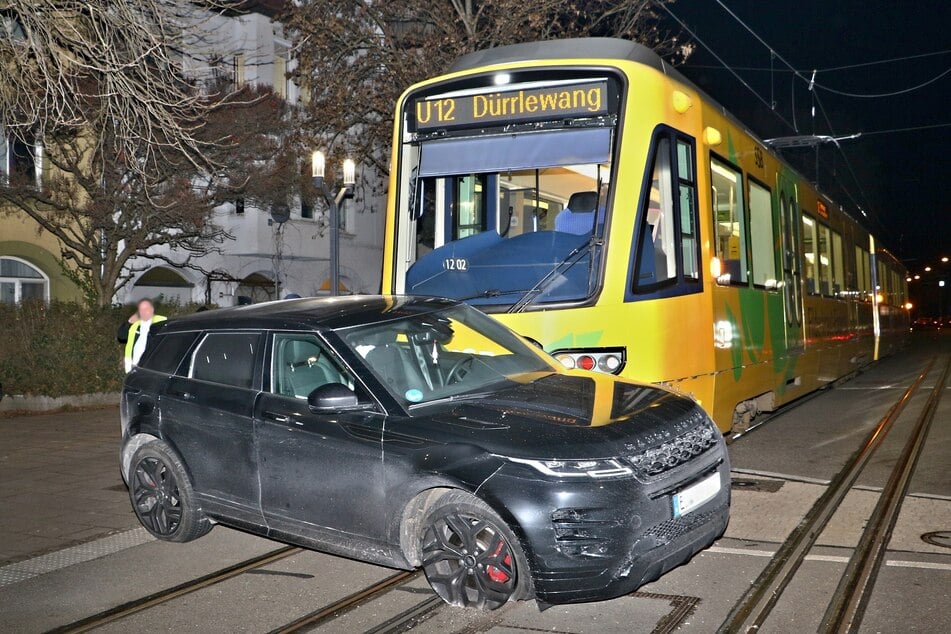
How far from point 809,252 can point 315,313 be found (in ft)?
29.6

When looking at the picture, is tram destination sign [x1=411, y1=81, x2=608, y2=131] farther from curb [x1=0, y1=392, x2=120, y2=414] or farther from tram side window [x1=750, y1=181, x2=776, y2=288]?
curb [x1=0, y1=392, x2=120, y2=414]

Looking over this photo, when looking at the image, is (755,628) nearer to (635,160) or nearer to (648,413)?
(648,413)

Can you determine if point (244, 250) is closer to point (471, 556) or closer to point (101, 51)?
point (101, 51)

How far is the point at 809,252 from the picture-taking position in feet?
44.3

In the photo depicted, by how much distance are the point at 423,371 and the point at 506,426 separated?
3.81 ft

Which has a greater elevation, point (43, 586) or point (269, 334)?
point (269, 334)

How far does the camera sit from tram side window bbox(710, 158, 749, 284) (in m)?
9.28

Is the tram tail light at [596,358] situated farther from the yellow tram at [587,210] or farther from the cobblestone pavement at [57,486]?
the cobblestone pavement at [57,486]

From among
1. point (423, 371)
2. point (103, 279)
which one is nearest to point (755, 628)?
point (423, 371)

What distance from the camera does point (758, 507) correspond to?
7590 mm

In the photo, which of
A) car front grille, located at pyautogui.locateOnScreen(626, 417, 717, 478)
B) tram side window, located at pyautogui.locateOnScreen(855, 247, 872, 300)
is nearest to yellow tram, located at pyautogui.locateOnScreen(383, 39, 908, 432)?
car front grille, located at pyautogui.locateOnScreen(626, 417, 717, 478)

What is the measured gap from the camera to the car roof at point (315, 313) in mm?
6332

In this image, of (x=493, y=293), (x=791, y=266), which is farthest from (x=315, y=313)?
(x=791, y=266)

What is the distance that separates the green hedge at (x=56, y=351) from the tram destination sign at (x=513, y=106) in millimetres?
9594
